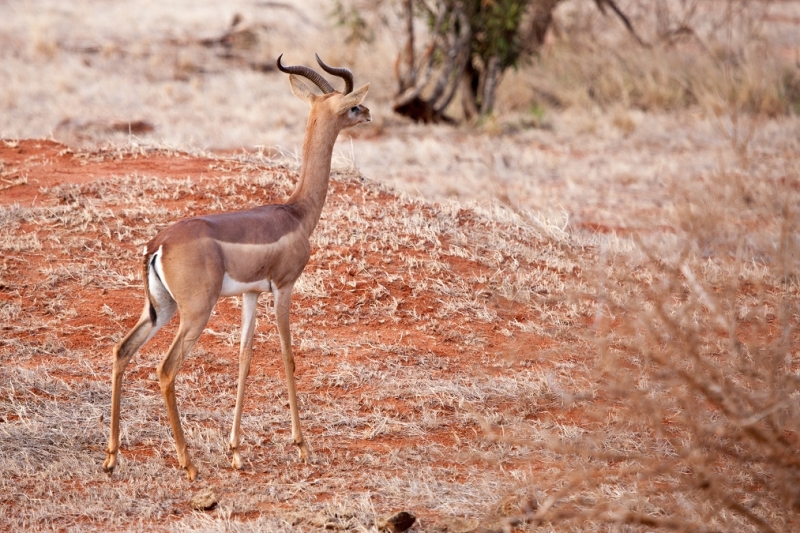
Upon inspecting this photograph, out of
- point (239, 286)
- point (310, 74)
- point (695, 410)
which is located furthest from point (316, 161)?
point (695, 410)

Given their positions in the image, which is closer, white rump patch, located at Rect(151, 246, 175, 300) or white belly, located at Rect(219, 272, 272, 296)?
white rump patch, located at Rect(151, 246, 175, 300)

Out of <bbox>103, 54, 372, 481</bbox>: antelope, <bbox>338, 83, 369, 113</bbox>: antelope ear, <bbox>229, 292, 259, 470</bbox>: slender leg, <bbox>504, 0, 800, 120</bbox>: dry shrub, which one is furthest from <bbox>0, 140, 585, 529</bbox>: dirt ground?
<bbox>504, 0, 800, 120</bbox>: dry shrub

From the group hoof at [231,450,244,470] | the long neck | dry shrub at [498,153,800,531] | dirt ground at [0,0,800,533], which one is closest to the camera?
dry shrub at [498,153,800,531]

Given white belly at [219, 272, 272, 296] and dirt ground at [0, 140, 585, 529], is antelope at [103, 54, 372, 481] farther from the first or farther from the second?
dirt ground at [0, 140, 585, 529]

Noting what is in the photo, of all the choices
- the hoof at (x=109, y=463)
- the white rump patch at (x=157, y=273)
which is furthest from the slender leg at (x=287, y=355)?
the hoof at (x=109, y=463)

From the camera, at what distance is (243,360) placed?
5.02m

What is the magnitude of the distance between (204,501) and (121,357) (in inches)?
35.0

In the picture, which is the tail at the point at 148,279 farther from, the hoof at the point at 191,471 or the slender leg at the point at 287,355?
the hoof at the point at 191,471

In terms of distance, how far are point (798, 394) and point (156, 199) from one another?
533cm

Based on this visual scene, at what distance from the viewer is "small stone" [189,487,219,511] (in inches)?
169

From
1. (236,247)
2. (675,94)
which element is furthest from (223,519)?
(675,94)

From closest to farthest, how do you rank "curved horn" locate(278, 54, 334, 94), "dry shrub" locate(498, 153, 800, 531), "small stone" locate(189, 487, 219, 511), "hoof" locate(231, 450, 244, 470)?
"dry shrub" locate(498, 153, 800, 531) → "small stone" locate(189, 487, 219, 511) → "hoof" locate(231, 450, 244, 470) → "curved horn" locate(278, 54, 334, 94)

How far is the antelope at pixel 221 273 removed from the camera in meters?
4.53

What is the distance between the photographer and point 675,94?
16078 millimetres
